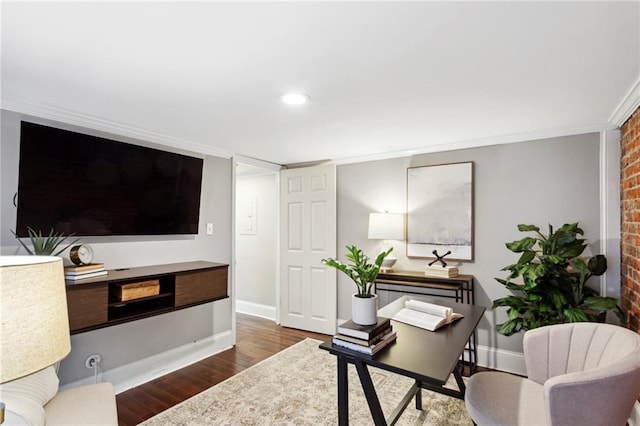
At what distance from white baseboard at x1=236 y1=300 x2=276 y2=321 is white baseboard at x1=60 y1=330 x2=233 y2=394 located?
117 centimetres

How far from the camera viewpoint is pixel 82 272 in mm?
2322

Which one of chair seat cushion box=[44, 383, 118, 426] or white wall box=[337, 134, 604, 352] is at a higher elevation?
white wall box=[337, 134, 604, 352]

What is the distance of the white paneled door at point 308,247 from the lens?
4.22 metres

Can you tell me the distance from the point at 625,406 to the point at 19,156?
362cm

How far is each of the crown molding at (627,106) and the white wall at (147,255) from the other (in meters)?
3.48

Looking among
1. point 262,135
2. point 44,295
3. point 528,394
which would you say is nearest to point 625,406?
point 528,394

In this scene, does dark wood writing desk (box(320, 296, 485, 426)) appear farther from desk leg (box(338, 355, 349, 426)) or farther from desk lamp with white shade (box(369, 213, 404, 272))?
desk lamp with white shade (box(369, 213, 404, 272))

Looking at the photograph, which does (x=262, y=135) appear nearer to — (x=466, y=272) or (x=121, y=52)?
(x=121, y=52)

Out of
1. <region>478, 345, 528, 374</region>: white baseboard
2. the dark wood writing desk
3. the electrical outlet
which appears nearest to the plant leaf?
<region>478, 345, 528, 374</region>: white baseboard

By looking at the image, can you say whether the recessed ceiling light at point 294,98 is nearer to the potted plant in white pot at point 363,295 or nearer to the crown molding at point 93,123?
the potted plant in white pot at point 363,295

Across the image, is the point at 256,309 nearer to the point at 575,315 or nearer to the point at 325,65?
the point at 575,315

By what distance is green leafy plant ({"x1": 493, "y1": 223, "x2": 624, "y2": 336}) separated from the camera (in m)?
2.58

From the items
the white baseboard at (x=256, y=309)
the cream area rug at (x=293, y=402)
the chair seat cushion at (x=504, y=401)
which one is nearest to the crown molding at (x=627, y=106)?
the chair seat cushion at (x=504, y=401)

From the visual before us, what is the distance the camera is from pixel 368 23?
54.9 inches
